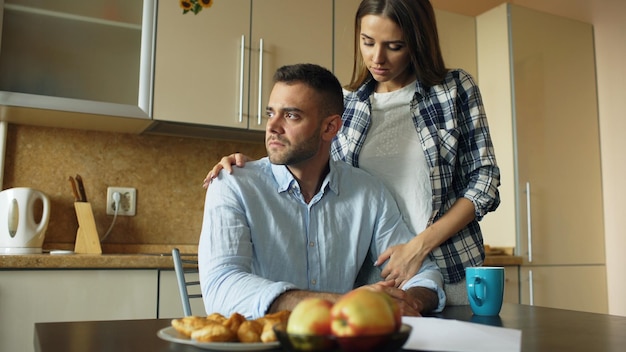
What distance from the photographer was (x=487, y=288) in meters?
1.05

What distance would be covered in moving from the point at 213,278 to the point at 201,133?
1545 mm

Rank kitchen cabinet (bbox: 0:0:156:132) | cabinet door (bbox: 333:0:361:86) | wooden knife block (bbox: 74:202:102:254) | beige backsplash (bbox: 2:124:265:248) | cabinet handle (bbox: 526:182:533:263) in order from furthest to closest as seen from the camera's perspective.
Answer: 1. cabinet handle (bbox: 526:182:533:263)
2. cabinet door (bbox: 333:0:361:86)
3. beige backsplash (bbox: 2:124:265:248)
4. wooden knife block (bbox: 74:202:102:254)
5. kitchen cabinet (bbox: 0:0:156:132)

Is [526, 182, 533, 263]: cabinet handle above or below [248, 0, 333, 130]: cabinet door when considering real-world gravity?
below

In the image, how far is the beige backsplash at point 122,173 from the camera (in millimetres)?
2355

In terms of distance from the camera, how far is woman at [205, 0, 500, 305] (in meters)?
1.30

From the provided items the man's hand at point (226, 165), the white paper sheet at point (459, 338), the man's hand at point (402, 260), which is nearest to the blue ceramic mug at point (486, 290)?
the man's hand at point (402, 260)

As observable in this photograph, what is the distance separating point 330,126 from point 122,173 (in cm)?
143

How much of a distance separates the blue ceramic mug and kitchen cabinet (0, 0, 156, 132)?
59.3 inches

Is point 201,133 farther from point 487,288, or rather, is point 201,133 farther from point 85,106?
point 487,288

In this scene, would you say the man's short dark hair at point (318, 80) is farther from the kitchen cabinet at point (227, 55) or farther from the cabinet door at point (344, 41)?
the cabinet door at point (344, 41)

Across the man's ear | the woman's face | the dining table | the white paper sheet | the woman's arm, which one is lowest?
the dining table

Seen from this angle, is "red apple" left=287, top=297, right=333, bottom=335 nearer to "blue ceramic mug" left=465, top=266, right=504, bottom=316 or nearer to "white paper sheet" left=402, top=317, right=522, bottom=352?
"white paper sheet" left=402, top=317, right=522, bottom=352

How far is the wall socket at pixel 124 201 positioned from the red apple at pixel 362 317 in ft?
6.82

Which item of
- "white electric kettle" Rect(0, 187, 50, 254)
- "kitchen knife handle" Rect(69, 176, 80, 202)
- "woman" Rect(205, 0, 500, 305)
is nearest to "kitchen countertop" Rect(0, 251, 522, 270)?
"white electric kettle" Rect(0, 187, 50, 254)
